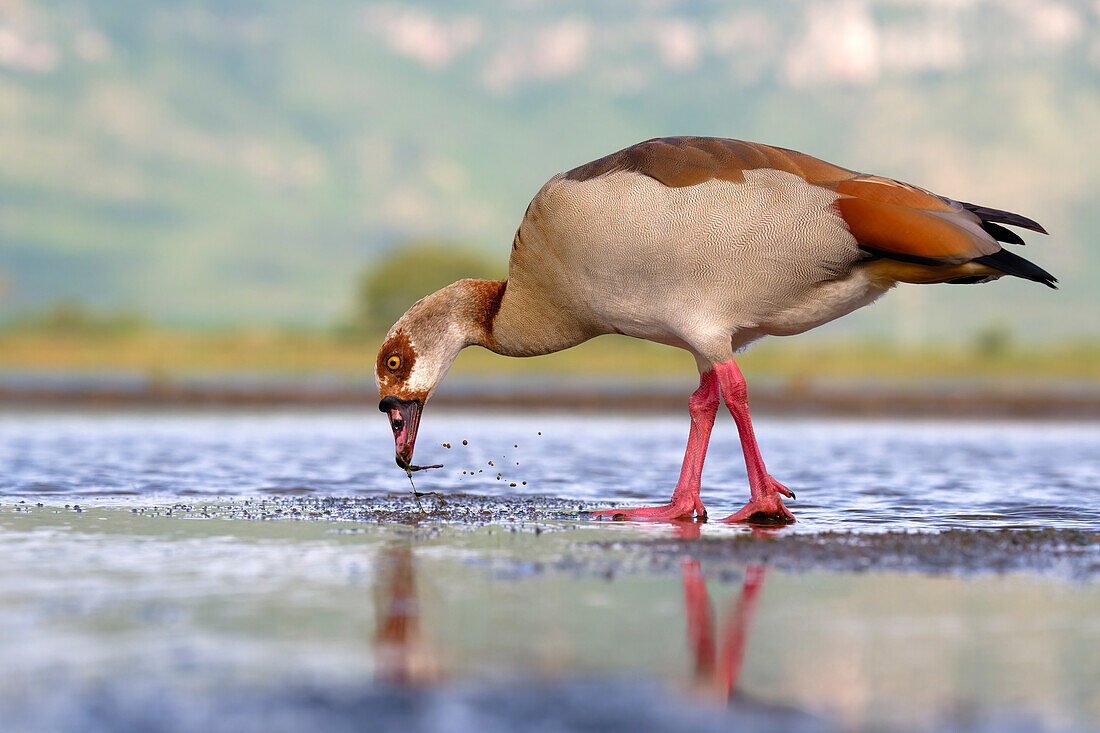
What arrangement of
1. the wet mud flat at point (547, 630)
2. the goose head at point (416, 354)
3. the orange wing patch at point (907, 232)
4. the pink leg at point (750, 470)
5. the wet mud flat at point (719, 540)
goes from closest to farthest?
the wet mud flat at point (547, 630), the wet mud flat at point (719, 540), the orange wing patch at point (907, 232), the pink leg at point (750, 470), the goose head at point (416, 354)

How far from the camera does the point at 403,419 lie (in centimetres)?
847

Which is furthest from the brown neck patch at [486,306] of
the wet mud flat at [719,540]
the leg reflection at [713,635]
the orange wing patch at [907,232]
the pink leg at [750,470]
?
the leg reflection at [713,635]

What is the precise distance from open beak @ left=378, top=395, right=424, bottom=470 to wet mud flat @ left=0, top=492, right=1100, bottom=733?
1643mm

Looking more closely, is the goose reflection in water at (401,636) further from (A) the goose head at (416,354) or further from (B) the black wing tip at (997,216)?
(B) the black wing tip at (997,216)

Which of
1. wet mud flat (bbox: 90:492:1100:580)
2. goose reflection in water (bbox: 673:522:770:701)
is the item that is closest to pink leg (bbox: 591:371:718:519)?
wet mud flat (bbox: 90:492:1100:580)

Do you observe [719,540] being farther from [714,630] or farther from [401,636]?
[401,636]

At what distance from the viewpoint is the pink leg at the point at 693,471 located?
7797 mm

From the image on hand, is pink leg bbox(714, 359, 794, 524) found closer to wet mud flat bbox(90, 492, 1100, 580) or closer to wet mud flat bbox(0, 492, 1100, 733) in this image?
wet mud flat bbox(90, 492, 1100, 580)

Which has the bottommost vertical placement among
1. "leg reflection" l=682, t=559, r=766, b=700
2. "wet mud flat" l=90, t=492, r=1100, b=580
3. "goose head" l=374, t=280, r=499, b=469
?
"leg reflection" l=682, t=559, r=766, b=700

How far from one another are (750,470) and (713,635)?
3656 millimetres

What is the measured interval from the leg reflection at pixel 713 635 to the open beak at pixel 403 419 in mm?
3507

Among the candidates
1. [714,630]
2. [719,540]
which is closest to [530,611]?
[714,630]

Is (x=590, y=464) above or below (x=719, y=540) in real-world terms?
above

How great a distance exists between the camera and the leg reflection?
3635 millimetres
